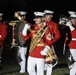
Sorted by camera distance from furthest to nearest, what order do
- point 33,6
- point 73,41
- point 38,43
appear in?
point 33,6 < point 73,41 < point 38,43

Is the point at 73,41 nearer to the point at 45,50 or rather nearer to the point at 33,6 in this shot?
the point at 45,50

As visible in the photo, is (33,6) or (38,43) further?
(33,6)

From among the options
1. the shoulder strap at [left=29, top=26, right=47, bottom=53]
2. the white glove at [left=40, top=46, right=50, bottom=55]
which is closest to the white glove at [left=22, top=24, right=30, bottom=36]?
the shoulder strap at [left=29, top=26, right=47, bottom=53]

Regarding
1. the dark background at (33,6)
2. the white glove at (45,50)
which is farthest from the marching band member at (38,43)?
the dark background at (33,6)

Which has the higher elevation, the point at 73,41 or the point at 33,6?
the point at 73,41

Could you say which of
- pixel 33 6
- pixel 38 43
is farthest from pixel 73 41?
pixel 33 6

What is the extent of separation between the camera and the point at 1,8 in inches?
1003

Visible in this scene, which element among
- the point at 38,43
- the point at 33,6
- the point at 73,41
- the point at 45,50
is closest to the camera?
the point at 45,50

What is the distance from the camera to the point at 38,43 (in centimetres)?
1062

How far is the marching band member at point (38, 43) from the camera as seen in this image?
1052 cm

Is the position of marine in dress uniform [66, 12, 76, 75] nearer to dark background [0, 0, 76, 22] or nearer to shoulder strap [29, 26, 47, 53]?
shoulder strap [29, 26, 47, 53]

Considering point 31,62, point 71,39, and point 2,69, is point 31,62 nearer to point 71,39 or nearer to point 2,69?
point 71,39

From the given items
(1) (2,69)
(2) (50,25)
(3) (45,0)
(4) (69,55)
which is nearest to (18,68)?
(1) (2,69)

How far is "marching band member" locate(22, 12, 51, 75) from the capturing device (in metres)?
10.5
